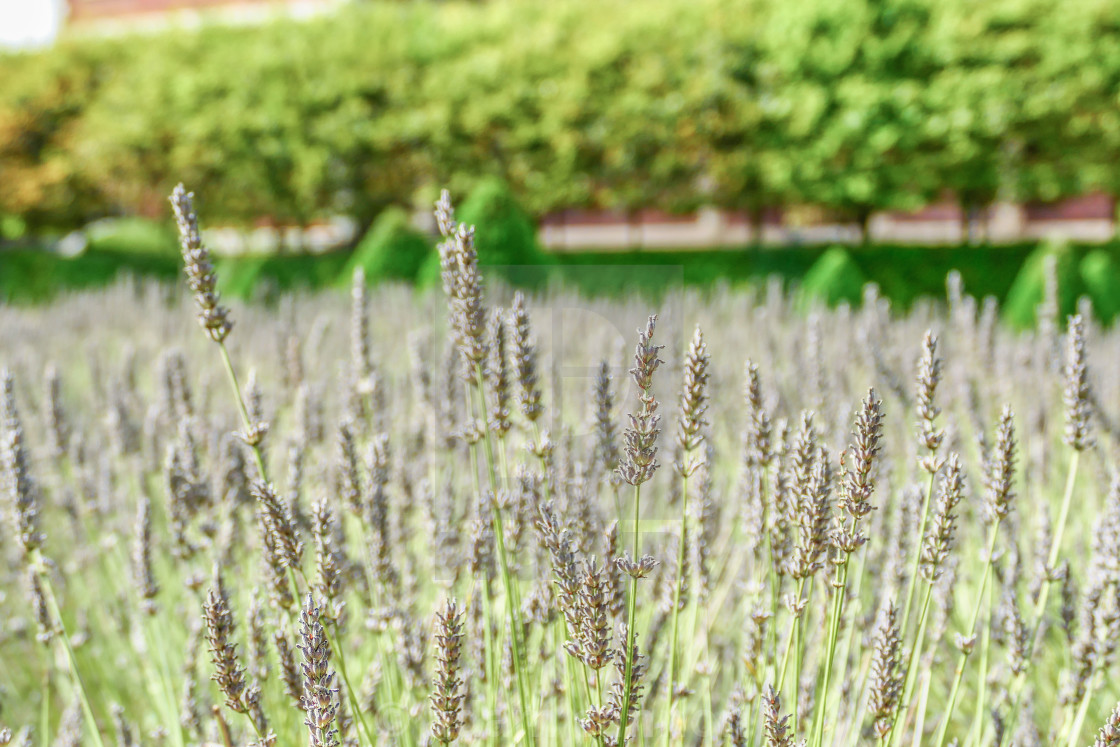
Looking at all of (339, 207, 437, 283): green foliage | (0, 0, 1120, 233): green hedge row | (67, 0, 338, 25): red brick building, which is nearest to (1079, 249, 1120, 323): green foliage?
(0, 0, 1120, 233): green hedge row

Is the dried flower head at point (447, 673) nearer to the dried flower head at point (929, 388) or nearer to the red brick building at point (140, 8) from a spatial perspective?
the dried flower head at point (929, 388)

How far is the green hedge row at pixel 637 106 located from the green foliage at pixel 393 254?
361 cm

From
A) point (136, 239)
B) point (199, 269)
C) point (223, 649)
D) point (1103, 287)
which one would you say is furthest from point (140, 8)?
point (223, 649)

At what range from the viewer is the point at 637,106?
40.9 feet

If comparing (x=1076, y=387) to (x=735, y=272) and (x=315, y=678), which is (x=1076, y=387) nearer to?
(x=315, y=678)

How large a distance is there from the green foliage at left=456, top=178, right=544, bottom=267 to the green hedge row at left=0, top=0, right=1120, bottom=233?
404 centimetres

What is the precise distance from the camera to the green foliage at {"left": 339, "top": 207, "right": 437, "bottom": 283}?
381 inches

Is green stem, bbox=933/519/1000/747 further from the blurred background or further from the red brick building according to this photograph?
the red brick building

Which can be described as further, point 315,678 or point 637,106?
point 637,106

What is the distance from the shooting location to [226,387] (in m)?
4.70

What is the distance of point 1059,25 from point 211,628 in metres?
12.9

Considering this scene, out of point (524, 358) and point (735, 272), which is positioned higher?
point (524, 358)

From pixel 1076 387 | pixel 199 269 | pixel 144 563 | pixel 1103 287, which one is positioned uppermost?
pixel 199 269

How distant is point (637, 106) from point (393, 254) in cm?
468
